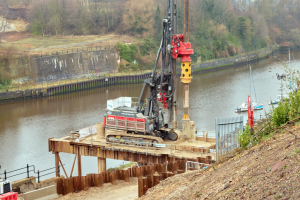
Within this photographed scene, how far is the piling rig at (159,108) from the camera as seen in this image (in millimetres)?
25453

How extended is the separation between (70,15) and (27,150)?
70395 mm

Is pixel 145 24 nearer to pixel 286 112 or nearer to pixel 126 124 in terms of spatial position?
pixel 126 124

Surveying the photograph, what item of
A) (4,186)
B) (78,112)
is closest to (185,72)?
(4,186)

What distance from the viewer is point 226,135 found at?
16.6 metres

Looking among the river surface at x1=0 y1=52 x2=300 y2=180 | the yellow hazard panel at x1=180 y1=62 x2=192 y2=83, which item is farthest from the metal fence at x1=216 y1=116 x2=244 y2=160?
the river surface at x1=0 y1=52 x2=300 y2=180

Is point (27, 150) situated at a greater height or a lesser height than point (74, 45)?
lesser

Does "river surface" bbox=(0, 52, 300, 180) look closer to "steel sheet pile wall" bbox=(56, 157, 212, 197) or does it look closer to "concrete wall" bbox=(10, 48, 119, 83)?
"concrete wall" bbox=(10, 48, 119, 83)

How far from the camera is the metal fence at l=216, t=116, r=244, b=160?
638 inches

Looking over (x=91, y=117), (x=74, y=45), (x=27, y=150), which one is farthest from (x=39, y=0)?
(x=27, y=150)

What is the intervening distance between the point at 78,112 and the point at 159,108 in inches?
1255

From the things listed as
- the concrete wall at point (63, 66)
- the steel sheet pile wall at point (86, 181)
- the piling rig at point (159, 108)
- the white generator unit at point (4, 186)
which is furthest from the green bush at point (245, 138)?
the concrete wall at point (63, 66)

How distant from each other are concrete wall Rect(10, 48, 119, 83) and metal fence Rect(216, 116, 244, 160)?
60.3 metres

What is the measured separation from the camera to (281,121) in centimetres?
1392

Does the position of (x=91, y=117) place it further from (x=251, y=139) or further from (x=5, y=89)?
(x=251, y=139)
